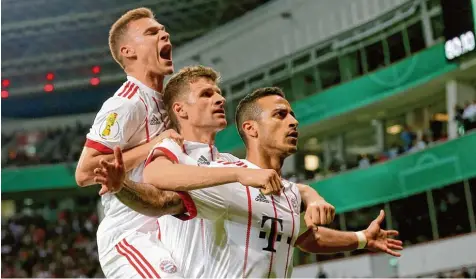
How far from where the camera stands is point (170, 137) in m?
3.11

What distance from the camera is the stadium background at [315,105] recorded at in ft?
42.8

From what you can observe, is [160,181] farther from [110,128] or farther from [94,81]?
[94,81]

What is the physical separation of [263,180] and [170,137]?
647 millimetres

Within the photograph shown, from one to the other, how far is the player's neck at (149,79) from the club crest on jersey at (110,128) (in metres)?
0.30

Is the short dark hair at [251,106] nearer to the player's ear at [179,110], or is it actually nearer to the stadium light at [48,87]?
the player's ear at [179,110]

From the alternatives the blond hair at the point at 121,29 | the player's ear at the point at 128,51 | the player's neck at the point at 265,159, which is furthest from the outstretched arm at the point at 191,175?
the blond hair at the point at 121,29

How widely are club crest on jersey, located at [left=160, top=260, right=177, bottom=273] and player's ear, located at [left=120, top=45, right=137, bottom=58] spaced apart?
1003 millimetres

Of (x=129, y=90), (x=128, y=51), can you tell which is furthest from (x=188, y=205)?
(x=128, y=51)

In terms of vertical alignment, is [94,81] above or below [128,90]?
above

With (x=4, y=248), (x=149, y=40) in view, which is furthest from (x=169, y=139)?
(x=4, y=248)

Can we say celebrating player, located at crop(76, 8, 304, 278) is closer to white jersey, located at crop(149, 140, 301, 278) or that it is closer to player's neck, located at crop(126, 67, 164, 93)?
player's neck, located at crop(126, 67, 164, 93)

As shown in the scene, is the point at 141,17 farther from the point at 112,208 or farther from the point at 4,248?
the point at 4,248

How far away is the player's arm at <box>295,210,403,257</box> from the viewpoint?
3.41 metres

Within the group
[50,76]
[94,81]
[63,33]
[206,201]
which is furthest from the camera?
A: [50,76]
